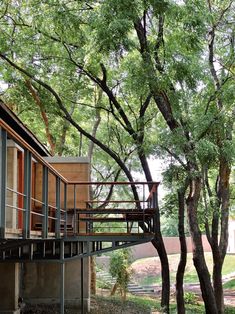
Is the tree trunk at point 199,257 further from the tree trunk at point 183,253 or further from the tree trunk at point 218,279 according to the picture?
the tree trunk at point 218,279

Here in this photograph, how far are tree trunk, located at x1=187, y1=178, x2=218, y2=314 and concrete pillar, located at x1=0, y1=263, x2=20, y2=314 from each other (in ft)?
14.4

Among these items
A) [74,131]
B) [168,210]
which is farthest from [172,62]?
[74,131]

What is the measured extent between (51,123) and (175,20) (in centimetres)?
1061

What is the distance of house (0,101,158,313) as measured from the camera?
6.05 meters

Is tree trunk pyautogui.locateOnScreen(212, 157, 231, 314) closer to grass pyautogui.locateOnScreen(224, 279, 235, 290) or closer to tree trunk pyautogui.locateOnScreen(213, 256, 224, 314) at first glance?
tree trunk pyautogui.locateOnScreen(213, 256, 224, 314)

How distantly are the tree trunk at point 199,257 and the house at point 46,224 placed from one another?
1.05 meters

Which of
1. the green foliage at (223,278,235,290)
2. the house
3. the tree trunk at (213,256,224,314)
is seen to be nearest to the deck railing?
the house

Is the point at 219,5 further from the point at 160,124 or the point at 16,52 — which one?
the point at 16,52

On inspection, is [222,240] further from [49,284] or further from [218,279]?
[49,284]

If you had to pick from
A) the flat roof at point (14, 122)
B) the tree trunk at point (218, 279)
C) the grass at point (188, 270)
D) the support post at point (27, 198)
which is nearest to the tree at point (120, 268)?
the tree trunk at point (218, 279)

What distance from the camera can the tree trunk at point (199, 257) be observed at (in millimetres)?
10755

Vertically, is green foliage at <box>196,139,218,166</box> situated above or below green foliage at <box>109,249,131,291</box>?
above

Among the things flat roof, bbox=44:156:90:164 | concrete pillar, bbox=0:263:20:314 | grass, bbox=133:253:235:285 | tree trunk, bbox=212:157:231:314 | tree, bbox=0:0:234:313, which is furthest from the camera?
grass, bbox=133:253:235:285

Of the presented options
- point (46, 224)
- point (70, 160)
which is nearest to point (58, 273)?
point (70, 160)
